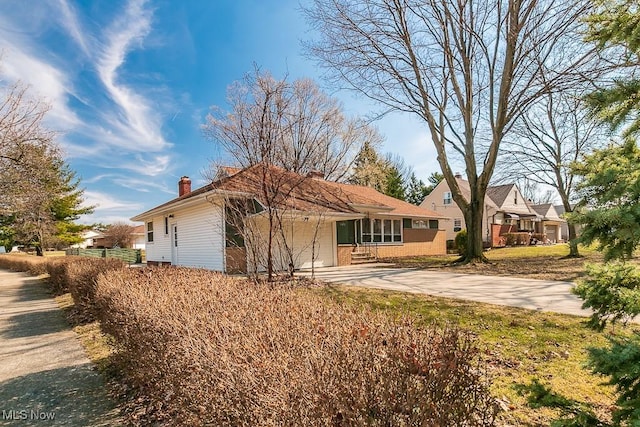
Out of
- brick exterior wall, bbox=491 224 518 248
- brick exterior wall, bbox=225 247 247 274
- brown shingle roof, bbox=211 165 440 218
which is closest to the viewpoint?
brown shingle roof, bbox=211 165 440 218

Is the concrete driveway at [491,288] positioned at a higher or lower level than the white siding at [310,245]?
lower

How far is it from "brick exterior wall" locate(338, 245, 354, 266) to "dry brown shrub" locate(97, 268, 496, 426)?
14153mm

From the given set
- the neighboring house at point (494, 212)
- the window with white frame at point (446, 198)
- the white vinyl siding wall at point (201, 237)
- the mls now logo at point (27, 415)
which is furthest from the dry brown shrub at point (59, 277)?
the window with white frame at point (446, 198)

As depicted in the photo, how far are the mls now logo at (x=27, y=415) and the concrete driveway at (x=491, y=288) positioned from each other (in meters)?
7.25

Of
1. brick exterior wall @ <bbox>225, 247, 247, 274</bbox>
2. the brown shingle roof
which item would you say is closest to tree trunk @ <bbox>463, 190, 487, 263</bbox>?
the brown shingle roof

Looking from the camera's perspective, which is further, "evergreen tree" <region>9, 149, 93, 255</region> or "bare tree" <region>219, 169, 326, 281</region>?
"evergreen tree" <region>9, 149, 93, 255</region>

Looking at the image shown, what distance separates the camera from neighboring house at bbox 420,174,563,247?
109ft

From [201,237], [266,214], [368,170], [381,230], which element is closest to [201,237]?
[201,237]

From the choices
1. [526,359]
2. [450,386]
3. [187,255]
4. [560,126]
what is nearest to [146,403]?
[450,386]

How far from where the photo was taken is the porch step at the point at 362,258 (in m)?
18.9

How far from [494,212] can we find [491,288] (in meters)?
28.0

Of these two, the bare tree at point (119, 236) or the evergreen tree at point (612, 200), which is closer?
the evergreen tree at point (612, 200)

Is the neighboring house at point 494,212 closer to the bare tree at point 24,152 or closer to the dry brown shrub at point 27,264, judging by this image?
the bare tree at point 24,152

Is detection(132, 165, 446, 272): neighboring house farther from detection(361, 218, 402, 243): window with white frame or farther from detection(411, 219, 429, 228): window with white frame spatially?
detection(411, 219, 429, 228): window with white frame
